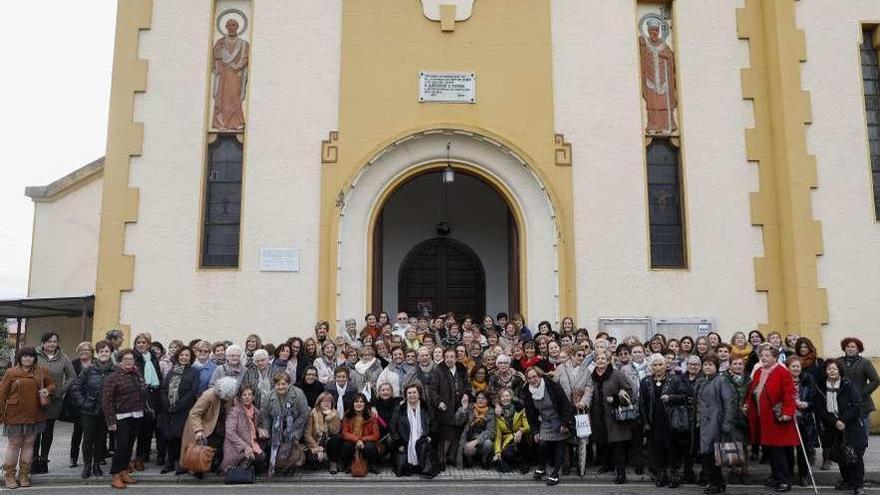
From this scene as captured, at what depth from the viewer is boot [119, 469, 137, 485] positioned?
336 inches

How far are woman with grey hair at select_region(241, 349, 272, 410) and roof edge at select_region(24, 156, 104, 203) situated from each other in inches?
371

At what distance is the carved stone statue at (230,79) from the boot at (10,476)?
247 inches

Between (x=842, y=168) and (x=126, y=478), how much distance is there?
11.9 m

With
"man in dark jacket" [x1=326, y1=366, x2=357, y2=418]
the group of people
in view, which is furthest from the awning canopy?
"man in dark jacket" [x1=326, y1=366, x2=357, y2=418]

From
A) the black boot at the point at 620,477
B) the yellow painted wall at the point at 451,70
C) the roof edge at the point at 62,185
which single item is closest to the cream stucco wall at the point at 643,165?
the yellow painted wall at the point at 451,70

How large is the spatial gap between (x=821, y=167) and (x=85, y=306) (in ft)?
43.1

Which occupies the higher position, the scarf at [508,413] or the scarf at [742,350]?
the scarf at [742,350]

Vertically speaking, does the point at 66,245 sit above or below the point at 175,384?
above

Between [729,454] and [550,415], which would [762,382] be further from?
[550,415]

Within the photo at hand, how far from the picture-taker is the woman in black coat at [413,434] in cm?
909

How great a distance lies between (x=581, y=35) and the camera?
1295cm

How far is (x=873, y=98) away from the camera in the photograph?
1280cm

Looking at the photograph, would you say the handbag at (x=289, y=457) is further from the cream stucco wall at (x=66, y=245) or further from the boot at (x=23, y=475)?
the cream stucco wall at (x=66, y=245)

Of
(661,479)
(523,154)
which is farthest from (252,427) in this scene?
(523,154)
